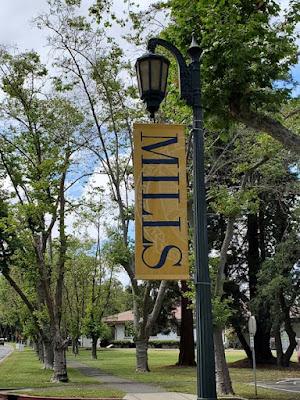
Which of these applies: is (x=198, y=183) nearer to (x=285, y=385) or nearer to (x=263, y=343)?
(x=285, y=385)

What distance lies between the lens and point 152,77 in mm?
6598

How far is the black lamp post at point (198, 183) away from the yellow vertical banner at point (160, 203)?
0.26 metres

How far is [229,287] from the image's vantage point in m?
36.6

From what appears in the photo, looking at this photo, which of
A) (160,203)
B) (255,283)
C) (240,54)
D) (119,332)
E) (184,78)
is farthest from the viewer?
(119,332)

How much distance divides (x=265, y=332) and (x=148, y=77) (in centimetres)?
3185

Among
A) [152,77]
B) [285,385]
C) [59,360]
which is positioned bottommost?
[285,385]

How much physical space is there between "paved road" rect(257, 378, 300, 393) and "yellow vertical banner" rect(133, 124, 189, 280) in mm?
15007

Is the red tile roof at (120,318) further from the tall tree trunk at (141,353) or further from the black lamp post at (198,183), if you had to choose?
the black lamp post at (198,183)

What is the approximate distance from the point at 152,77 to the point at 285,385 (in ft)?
60.2

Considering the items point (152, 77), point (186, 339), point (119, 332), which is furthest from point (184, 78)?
point (119, 332)

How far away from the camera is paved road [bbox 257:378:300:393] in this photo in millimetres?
20159

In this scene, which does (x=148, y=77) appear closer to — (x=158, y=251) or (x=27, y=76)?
(x=158, y=251)

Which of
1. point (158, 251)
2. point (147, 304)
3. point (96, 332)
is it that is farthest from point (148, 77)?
point (96, 332)

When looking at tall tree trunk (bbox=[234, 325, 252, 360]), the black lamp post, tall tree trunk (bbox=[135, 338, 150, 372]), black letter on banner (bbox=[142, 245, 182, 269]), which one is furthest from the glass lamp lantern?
tall tree trunk (bbox=[234, 325, 252, 360])
